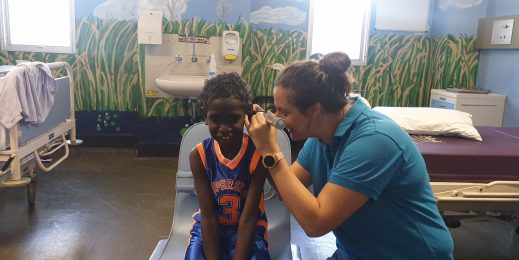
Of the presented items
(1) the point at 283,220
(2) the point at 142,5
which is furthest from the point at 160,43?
(1) the point at 283,220

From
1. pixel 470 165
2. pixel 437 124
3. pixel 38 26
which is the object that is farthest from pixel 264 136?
pixel 38 26

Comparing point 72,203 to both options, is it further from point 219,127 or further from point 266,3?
point 266,3

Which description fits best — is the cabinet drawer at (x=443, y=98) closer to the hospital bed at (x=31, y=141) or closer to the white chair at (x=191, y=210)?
the white chair at (x=191, y=210)

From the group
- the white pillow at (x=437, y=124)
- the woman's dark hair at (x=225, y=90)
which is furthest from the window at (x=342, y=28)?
the woman's dark hair at (x=225, y=90)

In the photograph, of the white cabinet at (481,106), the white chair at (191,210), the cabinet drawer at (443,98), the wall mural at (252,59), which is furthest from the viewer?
the wall mural at (252,59)

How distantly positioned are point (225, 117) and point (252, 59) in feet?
10.8

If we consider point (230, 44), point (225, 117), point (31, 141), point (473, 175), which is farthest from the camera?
point (230, 44)

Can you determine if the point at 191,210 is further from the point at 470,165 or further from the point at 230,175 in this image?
the point at 470,165

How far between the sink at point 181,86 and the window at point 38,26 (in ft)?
4.28

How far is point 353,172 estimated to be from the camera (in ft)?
3.57

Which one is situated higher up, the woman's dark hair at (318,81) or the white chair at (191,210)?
the woman's dark hair at (318,81)

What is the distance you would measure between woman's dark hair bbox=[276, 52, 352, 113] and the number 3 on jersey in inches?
18.2

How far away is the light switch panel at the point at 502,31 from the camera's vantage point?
4.02 m

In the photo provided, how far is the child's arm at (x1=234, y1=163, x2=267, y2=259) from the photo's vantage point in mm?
1396
